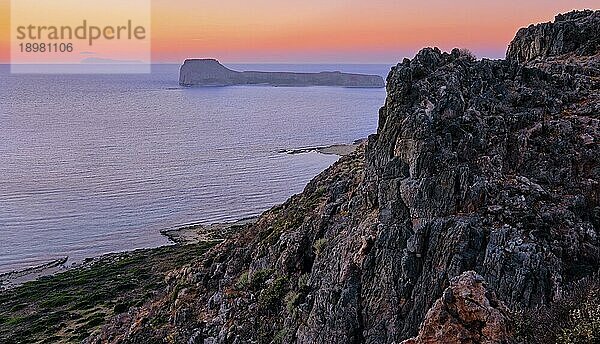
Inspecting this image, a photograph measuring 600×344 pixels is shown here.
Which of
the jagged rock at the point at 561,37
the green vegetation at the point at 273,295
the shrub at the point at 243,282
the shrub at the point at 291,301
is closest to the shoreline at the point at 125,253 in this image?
the shrub at the point at 243,282

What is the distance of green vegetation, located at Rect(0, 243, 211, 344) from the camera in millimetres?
37219

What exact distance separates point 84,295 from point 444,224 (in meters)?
38.3

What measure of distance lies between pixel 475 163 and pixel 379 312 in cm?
532

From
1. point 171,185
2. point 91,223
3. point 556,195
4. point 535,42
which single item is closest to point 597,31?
point 535,42

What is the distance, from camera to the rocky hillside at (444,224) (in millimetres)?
14156

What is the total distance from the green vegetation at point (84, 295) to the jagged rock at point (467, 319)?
85.0 feet

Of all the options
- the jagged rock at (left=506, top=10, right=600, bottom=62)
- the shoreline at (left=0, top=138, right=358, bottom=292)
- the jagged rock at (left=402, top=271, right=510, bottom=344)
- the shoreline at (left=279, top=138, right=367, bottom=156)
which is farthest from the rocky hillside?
the shoreline at (left=279, top=138, right=367, bottom=156)

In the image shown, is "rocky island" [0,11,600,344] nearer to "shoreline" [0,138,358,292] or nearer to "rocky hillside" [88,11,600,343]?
"rocky hillside" [88,11,600,343]

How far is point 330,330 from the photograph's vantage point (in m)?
16.9

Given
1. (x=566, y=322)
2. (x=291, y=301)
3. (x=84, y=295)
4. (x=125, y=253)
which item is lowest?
(x=125, y=253)

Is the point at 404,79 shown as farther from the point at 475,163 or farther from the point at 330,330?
the point at 330,330

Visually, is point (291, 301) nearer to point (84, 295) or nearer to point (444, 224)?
point (444, 224)

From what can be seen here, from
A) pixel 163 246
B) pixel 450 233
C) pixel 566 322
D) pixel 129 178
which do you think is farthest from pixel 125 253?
pixel 566 322

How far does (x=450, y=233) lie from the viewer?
15.2m
